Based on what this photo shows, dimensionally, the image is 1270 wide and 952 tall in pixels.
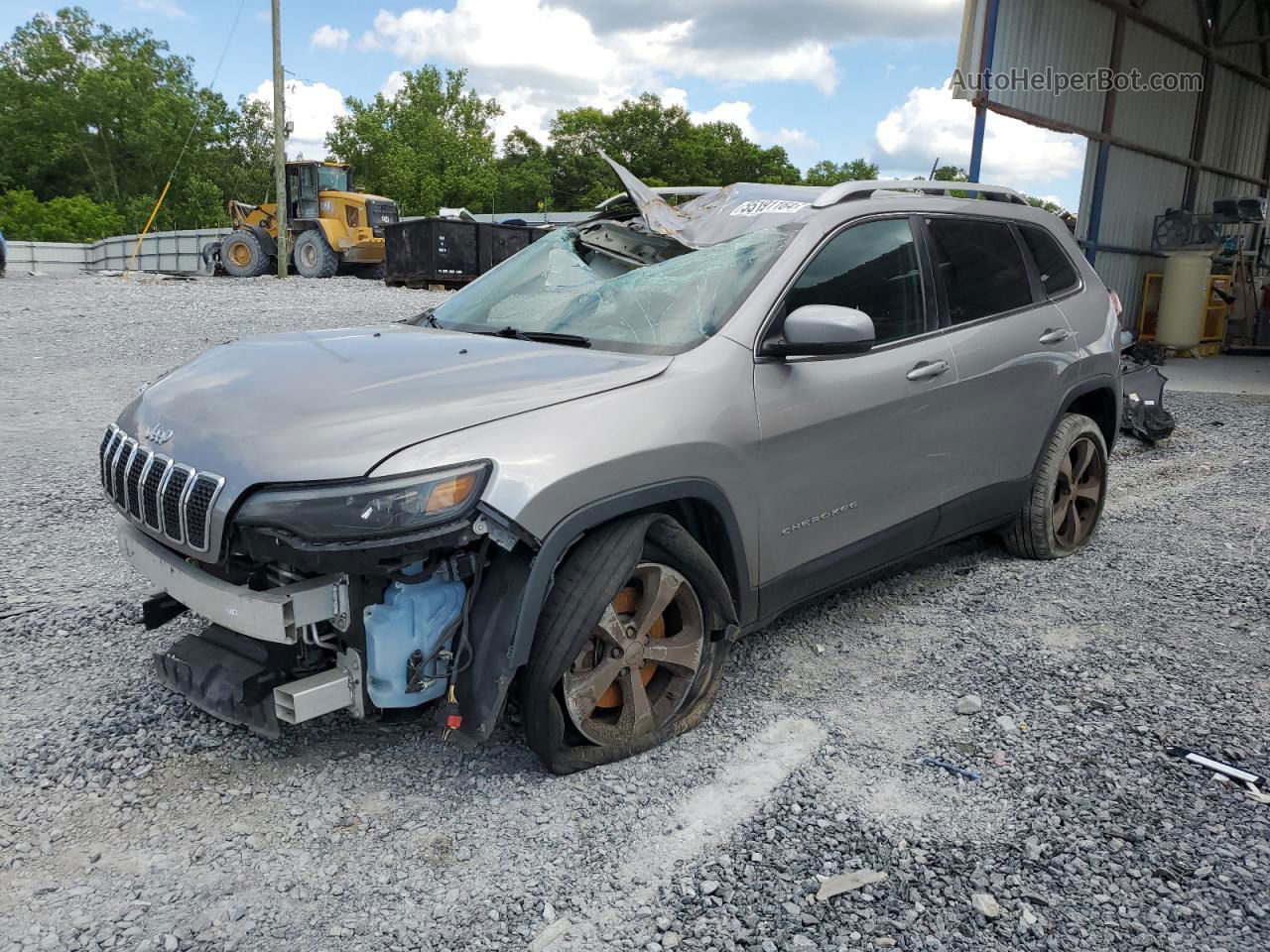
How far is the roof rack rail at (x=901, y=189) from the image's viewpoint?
3.75 meters

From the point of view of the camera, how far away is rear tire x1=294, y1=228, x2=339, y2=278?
24984mm

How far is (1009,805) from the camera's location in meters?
2.86

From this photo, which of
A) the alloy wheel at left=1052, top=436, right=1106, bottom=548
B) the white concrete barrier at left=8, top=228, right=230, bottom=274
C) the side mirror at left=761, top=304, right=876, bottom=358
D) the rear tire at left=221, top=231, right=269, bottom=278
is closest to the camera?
the side mirror at left=761, top=304, right=876, bottom=358

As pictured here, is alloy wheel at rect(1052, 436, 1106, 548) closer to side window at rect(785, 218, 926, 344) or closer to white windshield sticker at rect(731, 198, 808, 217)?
side window at rect(785, 218, 926, 344)

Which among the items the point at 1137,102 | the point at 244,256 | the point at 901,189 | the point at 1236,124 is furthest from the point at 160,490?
the point at 244,256

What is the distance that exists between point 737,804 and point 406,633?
42.8 inches

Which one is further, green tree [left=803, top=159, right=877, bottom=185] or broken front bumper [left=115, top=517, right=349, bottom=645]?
green tree [left=803, top=159, right=877, bottom=185]

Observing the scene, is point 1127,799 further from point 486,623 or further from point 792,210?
point 792,210

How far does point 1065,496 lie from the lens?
16.6 ft

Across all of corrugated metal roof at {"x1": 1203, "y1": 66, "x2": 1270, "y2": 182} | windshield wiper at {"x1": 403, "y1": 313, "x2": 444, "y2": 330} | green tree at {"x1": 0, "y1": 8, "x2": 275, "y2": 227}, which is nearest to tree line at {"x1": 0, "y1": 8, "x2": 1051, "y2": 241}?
green tree at {"x1": 0, "y1": 8, "x2": 275, "y2": 227}

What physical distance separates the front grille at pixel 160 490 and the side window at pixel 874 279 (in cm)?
195

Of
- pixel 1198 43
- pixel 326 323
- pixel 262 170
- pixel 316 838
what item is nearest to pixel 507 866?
pixel 316 838

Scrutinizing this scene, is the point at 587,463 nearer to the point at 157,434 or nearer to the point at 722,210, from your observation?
the point at 157,434

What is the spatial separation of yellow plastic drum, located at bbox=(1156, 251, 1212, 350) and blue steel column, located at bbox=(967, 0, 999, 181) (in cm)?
687
